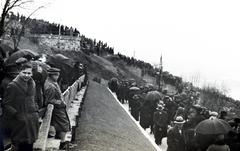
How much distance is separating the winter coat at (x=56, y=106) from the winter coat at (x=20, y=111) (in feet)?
→ 7.46

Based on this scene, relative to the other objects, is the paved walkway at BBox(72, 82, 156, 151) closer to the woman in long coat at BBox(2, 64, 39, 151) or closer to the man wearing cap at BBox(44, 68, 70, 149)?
the man wearing cap at BBox(44, 68, 70, 149)

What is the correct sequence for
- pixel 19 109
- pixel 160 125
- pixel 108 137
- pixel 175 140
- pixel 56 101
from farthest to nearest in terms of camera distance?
pixel 160 125 → pixel 108 137 → pixel 175 140 → pixel 56 101 → pixel 19 109

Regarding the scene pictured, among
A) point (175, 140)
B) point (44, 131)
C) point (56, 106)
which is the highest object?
point (56, 106)

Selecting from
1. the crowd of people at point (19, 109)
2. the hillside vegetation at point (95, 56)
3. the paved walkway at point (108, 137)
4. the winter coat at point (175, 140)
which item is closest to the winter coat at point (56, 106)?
the crowd of people at point (19, 109)

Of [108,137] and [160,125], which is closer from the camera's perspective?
[108,137]

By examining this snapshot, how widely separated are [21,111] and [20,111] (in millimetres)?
18

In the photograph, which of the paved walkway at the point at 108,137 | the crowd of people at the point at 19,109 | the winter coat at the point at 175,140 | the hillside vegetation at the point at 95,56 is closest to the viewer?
the crowd of people at the point at 19,109

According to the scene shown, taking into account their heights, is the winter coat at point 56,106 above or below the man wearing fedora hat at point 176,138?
above

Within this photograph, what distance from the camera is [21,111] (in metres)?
7.34

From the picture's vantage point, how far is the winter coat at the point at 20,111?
282 inches

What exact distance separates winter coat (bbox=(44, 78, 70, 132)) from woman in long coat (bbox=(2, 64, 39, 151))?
2.28m

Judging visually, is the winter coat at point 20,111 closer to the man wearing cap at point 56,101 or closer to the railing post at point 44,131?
the railing post at point 44,131

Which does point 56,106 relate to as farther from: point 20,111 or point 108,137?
point 108,137

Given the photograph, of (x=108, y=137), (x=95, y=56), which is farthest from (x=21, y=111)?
(x=95, y=56)
